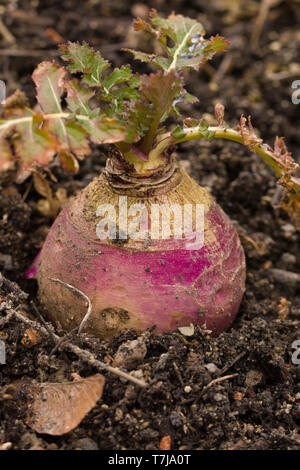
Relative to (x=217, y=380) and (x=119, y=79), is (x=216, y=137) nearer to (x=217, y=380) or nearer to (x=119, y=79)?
(x=119, y=79)

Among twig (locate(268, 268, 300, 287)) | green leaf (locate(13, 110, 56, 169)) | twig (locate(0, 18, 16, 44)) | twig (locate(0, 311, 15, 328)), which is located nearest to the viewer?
green leaf (locate(13, 110, 56, 169))

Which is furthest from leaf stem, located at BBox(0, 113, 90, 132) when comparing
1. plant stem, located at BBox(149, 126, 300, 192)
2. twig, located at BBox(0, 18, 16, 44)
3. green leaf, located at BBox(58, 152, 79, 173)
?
twig, located at BBox(0, 18, 16, 44)

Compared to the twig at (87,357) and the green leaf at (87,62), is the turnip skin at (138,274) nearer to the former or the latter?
the twig at (87,357)

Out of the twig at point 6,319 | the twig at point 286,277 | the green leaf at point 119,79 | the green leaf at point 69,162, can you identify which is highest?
the green leaf at point 119,79

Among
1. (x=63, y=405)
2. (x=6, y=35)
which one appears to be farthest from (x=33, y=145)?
(x=6, y=35)

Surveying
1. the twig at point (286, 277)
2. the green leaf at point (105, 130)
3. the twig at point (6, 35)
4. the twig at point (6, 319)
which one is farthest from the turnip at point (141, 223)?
the twig at point (6, 35)

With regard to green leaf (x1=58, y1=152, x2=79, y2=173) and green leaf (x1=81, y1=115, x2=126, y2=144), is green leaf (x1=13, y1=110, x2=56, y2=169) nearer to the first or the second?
green leaf (x1=58, y1=152, x2=79, y2=173)
